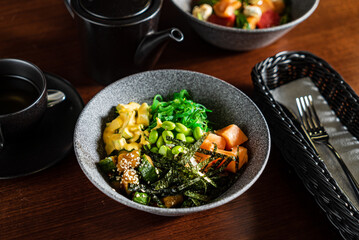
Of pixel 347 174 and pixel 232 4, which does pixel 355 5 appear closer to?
pixel 232 4

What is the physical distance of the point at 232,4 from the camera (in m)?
1.63

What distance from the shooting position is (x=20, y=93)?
1240mm

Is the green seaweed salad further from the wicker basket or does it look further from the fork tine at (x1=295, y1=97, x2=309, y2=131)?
the fork tine at (x1=295, y1=97, x2=309, y2=131)

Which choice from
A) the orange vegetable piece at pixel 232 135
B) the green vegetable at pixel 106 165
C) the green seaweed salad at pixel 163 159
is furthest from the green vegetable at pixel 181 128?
the green vegetable at pixel 106 165

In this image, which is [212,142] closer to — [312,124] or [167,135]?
[167,135]

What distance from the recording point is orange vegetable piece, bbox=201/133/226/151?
3.80ft

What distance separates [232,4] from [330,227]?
40.0 inches

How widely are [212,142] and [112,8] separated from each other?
593 millimetres

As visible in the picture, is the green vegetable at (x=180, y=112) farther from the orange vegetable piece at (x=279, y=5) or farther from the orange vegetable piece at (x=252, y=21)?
the orange vegetable piece at (x=279, y=5)

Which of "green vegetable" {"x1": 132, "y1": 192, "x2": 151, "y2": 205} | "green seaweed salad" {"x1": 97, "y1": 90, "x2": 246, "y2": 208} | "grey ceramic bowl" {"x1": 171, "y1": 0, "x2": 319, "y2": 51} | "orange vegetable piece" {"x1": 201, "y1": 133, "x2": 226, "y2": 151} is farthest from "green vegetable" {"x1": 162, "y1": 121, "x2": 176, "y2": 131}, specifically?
"grey ceramic bowl" {"x1": 171, "y1": 0, "x2": 319, "y2": 51}

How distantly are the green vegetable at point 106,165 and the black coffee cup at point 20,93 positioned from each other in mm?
283

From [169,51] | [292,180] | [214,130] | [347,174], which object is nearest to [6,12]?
[169,51]

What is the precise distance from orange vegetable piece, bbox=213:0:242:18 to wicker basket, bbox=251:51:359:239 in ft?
1.09

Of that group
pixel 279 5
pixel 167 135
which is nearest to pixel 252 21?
pixel 279 5
